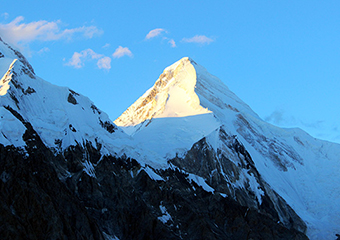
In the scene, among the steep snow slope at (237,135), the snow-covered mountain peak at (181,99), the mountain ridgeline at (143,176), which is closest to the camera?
the mountain ridgeline at (143,176)

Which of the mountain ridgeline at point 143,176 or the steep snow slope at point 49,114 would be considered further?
the steep snow slope at point 49,114

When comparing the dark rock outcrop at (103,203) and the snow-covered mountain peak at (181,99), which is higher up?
the snow-covered mountain peak at (181,99)

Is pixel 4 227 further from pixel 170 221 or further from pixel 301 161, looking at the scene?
pixel 301 161

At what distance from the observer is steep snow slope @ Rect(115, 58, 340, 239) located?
419 feet

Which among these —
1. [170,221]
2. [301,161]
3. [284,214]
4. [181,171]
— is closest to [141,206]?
[170,221]

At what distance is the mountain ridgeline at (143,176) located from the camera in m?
79.6

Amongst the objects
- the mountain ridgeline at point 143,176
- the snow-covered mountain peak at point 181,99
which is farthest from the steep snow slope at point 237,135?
the mountain ridgeline at point 143,176

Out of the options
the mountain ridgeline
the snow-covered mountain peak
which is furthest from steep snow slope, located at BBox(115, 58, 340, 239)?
the mountain ridgeline

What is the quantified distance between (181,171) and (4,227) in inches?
1940

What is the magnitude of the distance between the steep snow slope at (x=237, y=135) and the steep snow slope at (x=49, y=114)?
33.8 ft

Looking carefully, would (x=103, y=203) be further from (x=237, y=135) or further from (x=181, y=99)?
(x=237, y=135)

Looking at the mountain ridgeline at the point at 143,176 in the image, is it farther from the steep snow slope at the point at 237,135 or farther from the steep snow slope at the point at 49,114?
the steep snow slope at the point at 237,135

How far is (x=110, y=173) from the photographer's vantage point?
97.6m

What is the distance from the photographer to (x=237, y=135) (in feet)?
497
